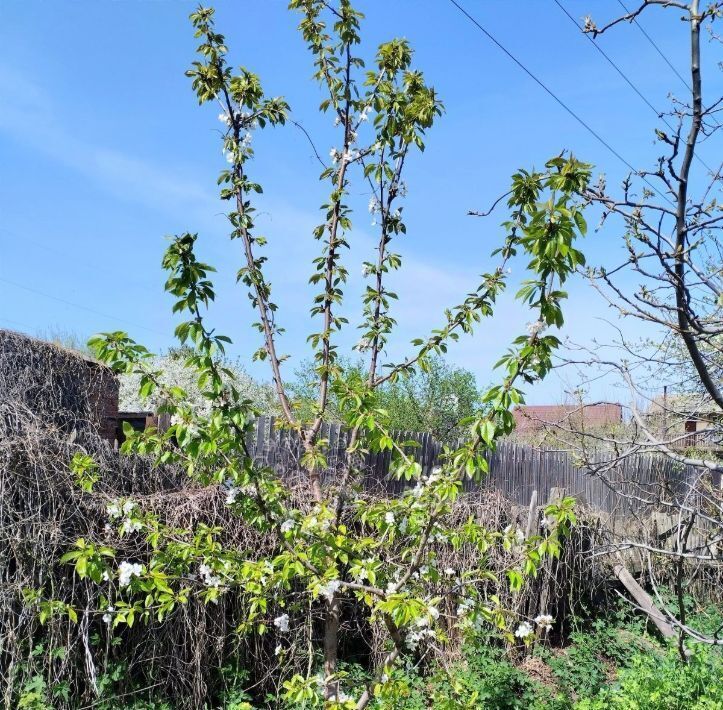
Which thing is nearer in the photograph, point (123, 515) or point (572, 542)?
point (123, 515)

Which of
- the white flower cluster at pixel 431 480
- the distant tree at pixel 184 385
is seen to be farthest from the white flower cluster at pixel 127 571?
the distant tree at pixel 184 385

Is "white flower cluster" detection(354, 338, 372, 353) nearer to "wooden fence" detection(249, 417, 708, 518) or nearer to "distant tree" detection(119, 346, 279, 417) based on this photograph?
"wooden fence" detection(249, 417, 708, 518)

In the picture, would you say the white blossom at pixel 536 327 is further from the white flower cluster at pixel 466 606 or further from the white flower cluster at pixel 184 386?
the white flower cluster at pixel 184 386

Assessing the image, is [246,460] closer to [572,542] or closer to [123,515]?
[123,515]

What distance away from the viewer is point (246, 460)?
3371 millimetres

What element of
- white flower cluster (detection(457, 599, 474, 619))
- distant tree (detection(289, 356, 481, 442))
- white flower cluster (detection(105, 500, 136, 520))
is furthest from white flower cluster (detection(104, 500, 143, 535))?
distant tree (detection(289, 356, 481, 442))

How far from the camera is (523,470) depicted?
8383mm

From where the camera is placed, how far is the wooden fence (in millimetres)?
5825

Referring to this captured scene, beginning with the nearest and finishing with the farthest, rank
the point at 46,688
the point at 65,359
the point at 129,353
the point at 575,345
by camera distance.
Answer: the point at 129,353 → the point at 575,345 → the point at 46,688 → the point at 65,359

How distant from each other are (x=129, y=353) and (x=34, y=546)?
2036mm

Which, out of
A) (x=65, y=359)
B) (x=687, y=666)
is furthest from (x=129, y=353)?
(x=687, y=666)

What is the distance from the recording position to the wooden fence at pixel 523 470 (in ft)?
19.1

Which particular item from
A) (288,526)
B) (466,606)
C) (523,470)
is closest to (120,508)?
(288,526)

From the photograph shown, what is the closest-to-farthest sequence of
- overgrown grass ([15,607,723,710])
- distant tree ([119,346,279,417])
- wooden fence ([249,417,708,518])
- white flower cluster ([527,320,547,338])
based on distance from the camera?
1. white flower cluster ([527,320,547,338])
2. overgrown grass ([15,607,723,710])
3. wooden fence ([249,417,708,518])
4. distant tree ([119,346,279,417])
